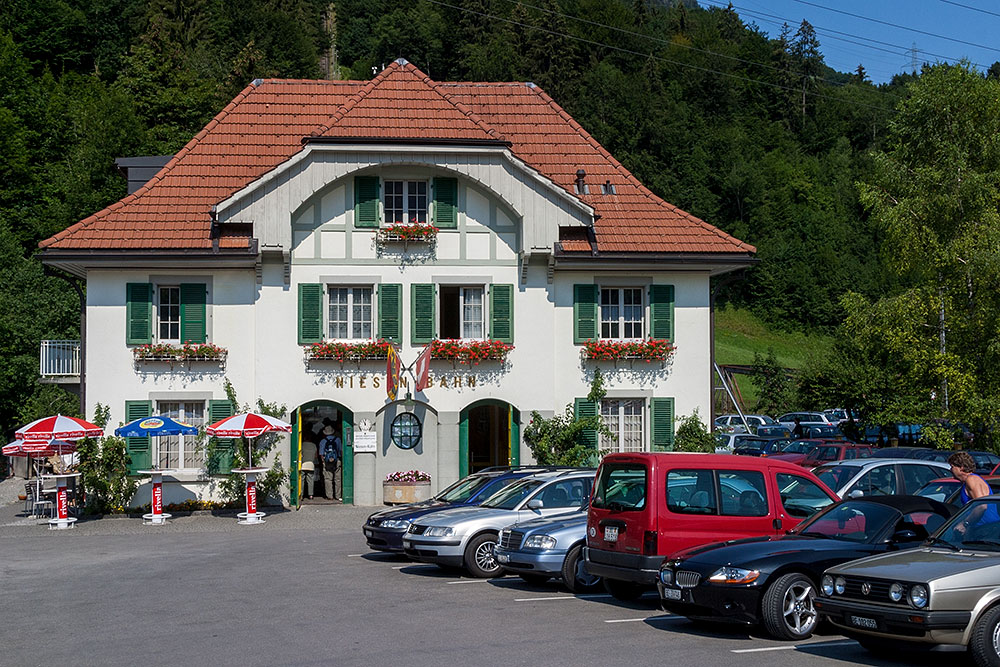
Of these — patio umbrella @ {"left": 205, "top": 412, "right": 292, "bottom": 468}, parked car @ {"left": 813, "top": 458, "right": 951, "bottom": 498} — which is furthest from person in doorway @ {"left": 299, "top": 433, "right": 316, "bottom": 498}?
parked car @ {"left": 813, "top": 458, "right": 951, "bottom": 498}

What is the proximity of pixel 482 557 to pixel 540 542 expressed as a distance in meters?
2.08

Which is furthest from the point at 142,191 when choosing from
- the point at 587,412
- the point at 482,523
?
the point at 482,523

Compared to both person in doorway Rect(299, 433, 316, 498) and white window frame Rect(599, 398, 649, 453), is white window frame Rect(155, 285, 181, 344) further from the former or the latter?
white window frame Rect(599, 398, 649, 453)

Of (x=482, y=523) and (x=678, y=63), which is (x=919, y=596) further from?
(x=678, y=63)

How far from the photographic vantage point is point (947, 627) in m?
10.4

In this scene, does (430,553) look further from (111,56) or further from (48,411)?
(111,56)

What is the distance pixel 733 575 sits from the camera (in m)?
12.4

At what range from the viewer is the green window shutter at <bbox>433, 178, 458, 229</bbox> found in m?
31.5

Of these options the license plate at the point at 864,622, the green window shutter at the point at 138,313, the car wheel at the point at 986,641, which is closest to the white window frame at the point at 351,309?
the green window shutter at the point at 138,313

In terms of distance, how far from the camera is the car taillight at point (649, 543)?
1409 centimetres

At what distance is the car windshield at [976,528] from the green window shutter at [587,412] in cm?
1984

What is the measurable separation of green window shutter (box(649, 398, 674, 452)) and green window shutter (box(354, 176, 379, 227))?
8512mm

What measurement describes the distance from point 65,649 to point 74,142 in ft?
200

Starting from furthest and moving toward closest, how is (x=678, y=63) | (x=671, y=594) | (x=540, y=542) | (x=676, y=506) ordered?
(x=678, y=63), (x=540, y=542), (x=676, y=506), (x=671, y=594)
